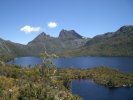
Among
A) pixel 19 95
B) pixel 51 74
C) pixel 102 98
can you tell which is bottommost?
pixel 102 98

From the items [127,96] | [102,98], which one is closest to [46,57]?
[102,98]

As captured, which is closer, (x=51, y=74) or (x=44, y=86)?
(x=51, y=74)

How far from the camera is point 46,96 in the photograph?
87.6 metres

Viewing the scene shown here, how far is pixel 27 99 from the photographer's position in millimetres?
84438

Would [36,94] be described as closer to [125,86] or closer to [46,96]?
[46,96]

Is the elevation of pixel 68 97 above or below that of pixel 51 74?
below

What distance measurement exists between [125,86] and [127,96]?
39.5m

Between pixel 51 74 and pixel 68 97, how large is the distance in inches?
1177

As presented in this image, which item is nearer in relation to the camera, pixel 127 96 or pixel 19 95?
pixel 19 95

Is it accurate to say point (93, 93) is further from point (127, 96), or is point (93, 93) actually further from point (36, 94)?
point (36, 94)

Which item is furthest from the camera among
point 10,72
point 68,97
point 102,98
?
point 10,72

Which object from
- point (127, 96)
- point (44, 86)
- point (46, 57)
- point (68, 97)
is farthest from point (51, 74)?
point (127, 96)

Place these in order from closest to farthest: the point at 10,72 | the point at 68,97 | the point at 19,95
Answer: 1. the point at 19,95
2. the point at 68,97
3. the point at 10,72

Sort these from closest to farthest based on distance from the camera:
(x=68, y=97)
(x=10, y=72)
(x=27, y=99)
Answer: (x=27, y=99) → (x=68, y=97) → (x=10, y=72)
